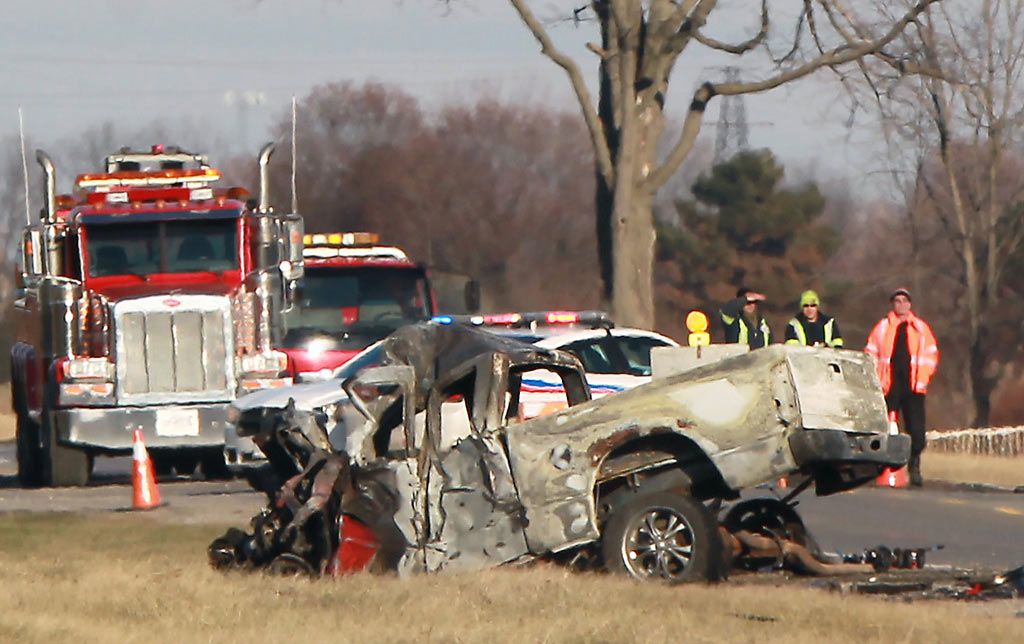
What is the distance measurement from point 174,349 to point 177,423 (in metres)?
0.76

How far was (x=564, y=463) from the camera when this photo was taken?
10672 millimetres

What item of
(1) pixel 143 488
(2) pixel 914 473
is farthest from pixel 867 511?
(1) pixel 143 488

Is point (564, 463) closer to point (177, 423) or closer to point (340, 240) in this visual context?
point (177, 423)

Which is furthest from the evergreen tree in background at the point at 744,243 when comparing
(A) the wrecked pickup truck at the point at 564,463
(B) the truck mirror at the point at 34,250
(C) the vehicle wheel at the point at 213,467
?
(A) the wrecked pickup truck at the point at 564,463

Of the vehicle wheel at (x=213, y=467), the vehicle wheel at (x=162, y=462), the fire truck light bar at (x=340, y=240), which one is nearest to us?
the vehicle wheel at (x=162, y=462)

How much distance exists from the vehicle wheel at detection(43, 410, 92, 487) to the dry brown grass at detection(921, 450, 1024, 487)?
863 cm

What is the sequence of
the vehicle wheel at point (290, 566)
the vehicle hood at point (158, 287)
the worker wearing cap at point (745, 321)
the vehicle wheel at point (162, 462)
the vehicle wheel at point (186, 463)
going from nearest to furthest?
the vehicle wheel at point (290, 566) < the worker wearing cap at point (745, 321) < the vehicle wheel at point (162, 462) < the vehicle hood at point (158, 287) < the vehicle wheel at point (186, 463)

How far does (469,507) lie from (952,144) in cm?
3649

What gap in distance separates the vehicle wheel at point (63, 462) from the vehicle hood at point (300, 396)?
269 cm

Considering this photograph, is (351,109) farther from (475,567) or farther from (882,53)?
(475,567)

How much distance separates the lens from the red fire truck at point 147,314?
2045cm

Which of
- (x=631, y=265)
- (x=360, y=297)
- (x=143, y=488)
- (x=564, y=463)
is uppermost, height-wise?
(x=631, y=265)

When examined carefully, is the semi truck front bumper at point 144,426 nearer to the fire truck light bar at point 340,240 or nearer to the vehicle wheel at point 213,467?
the vehicle wheel at point 213,467

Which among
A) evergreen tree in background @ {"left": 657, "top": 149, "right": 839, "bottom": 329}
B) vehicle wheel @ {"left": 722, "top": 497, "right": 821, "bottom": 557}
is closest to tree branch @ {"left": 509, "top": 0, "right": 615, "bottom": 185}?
vehicle wheel @ {"left": 722, "top": 497, "right": 821, "bottom": 557}
